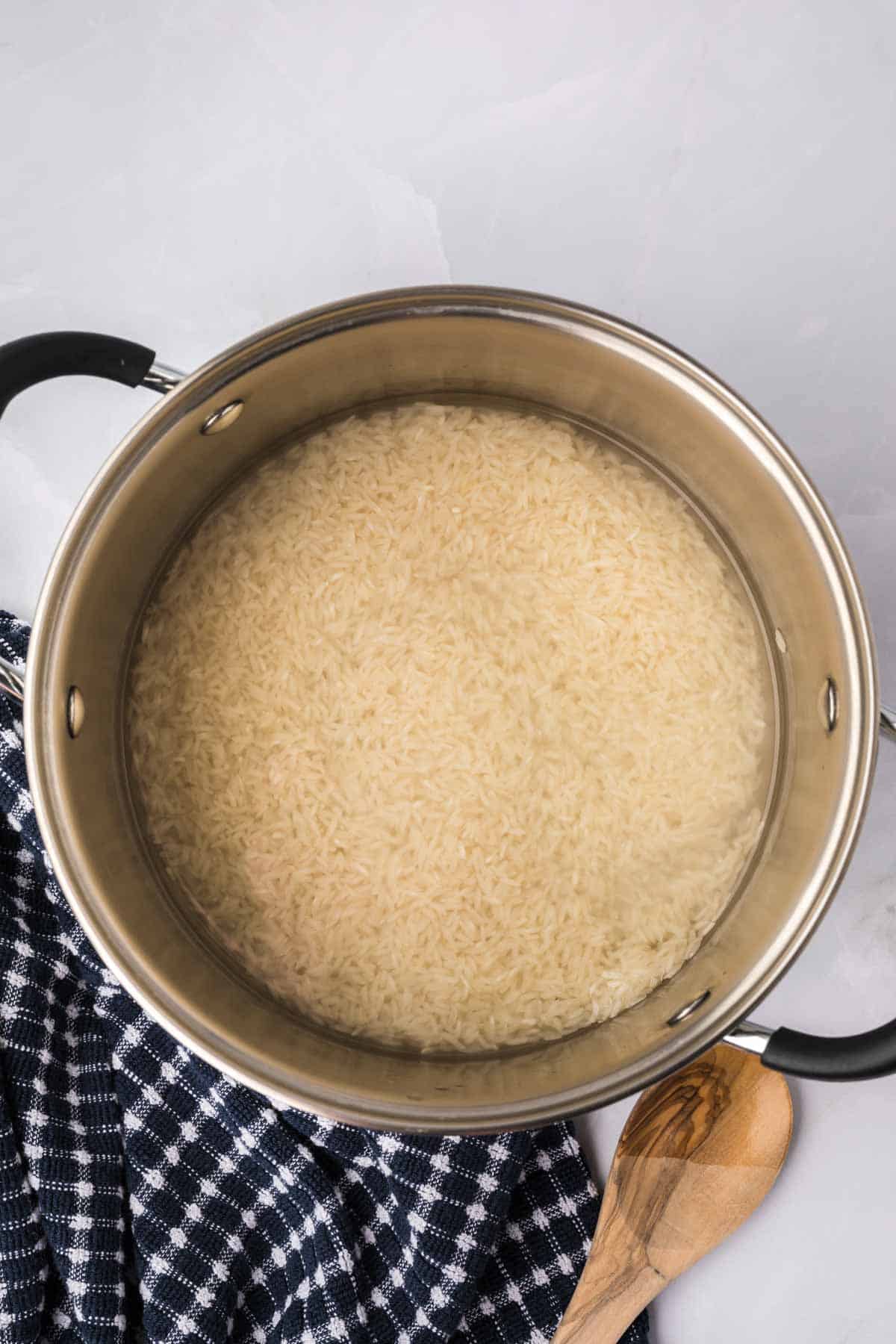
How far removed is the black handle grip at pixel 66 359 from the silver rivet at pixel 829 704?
2.15 feet

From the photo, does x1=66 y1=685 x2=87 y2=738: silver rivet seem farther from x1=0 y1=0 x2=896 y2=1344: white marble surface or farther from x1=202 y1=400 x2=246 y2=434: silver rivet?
x1=0 y1=0 x2=896 y2=1344: white marble surface

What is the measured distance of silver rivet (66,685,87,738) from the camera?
883 millimetres

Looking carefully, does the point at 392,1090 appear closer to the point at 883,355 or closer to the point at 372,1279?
the point at 372,1279

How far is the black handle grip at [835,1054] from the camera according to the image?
829mm

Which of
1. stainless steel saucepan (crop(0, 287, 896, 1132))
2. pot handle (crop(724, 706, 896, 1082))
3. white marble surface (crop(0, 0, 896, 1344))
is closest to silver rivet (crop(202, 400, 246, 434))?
stainless steel saucepan (crop(0, 287, 896, 1132))

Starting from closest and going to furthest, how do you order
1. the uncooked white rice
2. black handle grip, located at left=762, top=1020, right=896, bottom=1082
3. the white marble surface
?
1. black handle grip, located at left=762, top=1020, right=896, bottom=1082
2. the uncooked white rice
3. the white marble surface

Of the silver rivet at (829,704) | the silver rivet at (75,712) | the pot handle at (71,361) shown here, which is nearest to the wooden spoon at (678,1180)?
the silver rivet at (829,704)

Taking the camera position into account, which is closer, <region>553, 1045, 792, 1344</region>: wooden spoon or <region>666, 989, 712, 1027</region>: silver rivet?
<region>666, 989, 712, 1027</region>: silver rivet

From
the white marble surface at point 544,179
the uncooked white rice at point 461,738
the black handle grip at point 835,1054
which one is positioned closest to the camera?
the black handle grip at point 835,1054

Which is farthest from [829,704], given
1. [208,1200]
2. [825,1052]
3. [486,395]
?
[208,1200]

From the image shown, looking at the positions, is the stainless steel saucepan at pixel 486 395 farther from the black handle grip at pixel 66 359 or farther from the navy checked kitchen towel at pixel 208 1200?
the navy checked kitchen towel at pixel 208 1200

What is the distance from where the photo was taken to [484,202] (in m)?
1.09

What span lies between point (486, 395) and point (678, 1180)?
2.76 ft

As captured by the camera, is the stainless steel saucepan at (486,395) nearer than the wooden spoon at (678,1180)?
Yes
